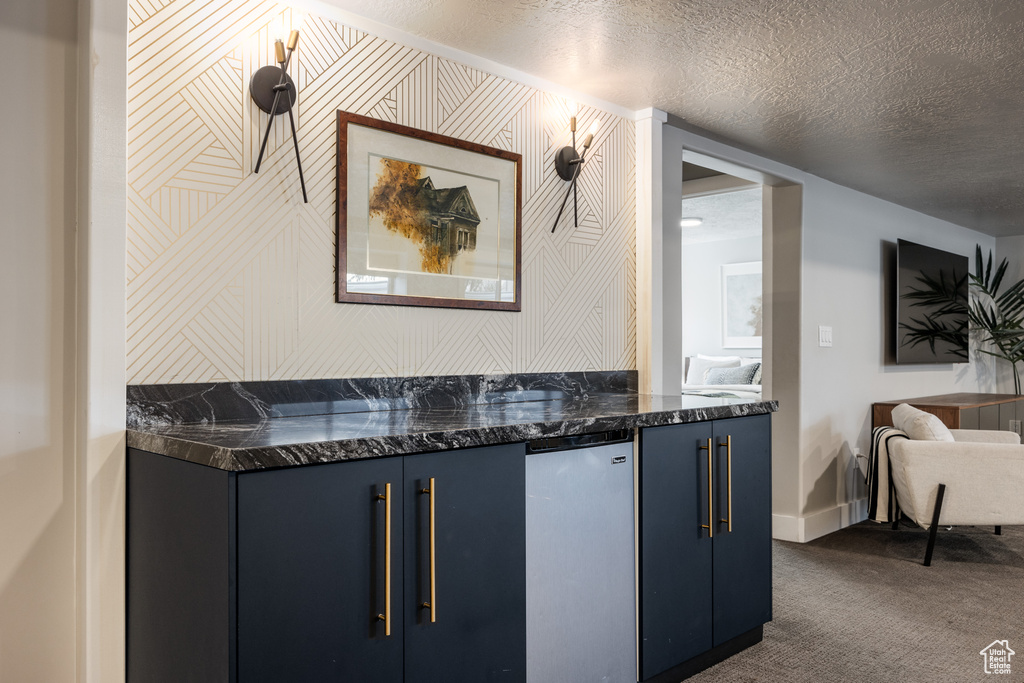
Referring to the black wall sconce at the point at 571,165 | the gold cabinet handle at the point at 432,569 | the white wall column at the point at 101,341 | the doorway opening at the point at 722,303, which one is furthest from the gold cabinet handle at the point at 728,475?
the doorway opening at the point at 722,303

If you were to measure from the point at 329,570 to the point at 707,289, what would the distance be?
7339 mm

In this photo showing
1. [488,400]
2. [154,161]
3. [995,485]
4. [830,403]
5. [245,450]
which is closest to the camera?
[245,450]

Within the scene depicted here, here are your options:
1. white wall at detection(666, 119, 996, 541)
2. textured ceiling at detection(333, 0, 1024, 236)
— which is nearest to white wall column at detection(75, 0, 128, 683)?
textured ceiling at detection(333, 0, 1024, 236)

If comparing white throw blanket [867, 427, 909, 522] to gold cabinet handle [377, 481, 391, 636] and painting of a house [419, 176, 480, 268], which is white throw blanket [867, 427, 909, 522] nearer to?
painting of a house [419, 176, 480, 268]

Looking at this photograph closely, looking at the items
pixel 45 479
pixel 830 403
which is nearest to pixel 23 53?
pixel 45 479

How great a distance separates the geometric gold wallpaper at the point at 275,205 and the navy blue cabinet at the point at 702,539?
689mm

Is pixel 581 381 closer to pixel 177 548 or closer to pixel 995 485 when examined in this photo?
pixel 177 548

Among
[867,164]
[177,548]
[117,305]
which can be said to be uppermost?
[867,164]

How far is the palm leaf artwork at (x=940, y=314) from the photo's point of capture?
526cm

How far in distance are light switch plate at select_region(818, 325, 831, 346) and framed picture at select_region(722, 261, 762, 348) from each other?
334 cm

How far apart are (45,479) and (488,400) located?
53.4 inches

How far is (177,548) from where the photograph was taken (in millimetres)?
1543

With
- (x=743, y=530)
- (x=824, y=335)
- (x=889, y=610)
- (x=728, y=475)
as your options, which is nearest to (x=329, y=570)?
(x=728, y=475)

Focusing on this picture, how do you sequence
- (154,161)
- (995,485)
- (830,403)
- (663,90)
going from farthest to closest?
1. (830,403)
2. (995,485)
3. (663,90)
4. (154,161)
